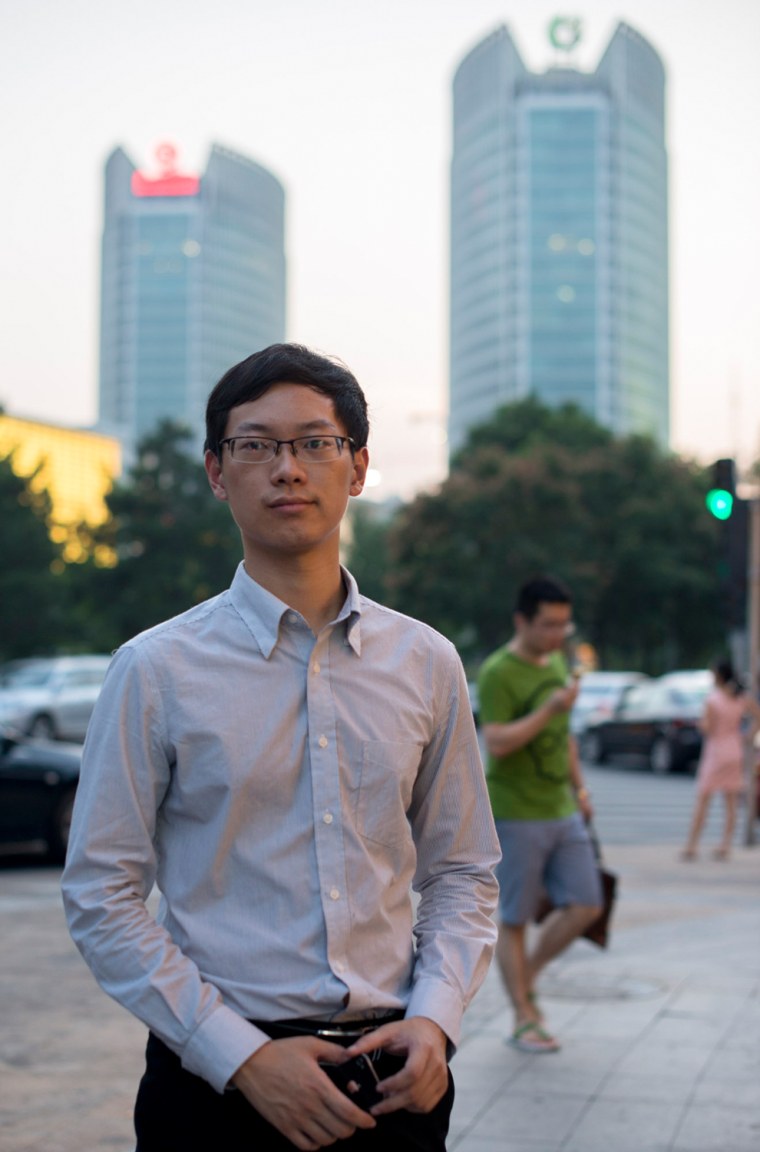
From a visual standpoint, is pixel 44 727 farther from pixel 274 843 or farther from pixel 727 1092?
pixel 274 843

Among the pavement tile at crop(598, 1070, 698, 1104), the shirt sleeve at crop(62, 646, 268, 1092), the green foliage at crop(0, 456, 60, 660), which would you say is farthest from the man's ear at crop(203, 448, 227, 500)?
the green foliage at crop(0, 456, 60, 660)

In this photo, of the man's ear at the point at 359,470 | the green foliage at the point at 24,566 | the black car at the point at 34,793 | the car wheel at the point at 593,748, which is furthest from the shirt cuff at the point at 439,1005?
the green foliage at the point at 24,566

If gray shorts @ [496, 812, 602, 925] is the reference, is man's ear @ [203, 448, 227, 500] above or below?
above

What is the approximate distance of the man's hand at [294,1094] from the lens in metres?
2.10

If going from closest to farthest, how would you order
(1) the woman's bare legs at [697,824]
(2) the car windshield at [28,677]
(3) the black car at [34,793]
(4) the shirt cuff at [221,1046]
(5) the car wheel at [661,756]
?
(4) the shirt cuff at [221,1046] → (3) the black car at [34,793] → (1) the woman's bare legs at [697,824] → (5) the car wheel at [661,756] → (2) the car windshield at [28,677]

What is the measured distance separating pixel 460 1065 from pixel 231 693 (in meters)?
4.08

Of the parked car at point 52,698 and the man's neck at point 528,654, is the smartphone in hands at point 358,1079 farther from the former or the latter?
the parked car at point 52,698

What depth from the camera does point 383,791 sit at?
233 cm

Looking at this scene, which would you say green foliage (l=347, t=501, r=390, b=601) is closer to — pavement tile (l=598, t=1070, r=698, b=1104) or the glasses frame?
pavement tile (l=598, t=1070, r=698, b=1104)

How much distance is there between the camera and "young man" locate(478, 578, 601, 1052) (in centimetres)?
632

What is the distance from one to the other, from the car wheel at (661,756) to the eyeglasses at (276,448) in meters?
23.1

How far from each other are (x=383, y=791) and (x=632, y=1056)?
4132mm

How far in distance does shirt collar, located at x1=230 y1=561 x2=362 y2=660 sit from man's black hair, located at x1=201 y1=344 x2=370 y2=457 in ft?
0.78

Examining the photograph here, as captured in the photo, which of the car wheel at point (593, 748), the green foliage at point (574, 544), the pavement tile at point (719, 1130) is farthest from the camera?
the green foliage at point (574, 544)
